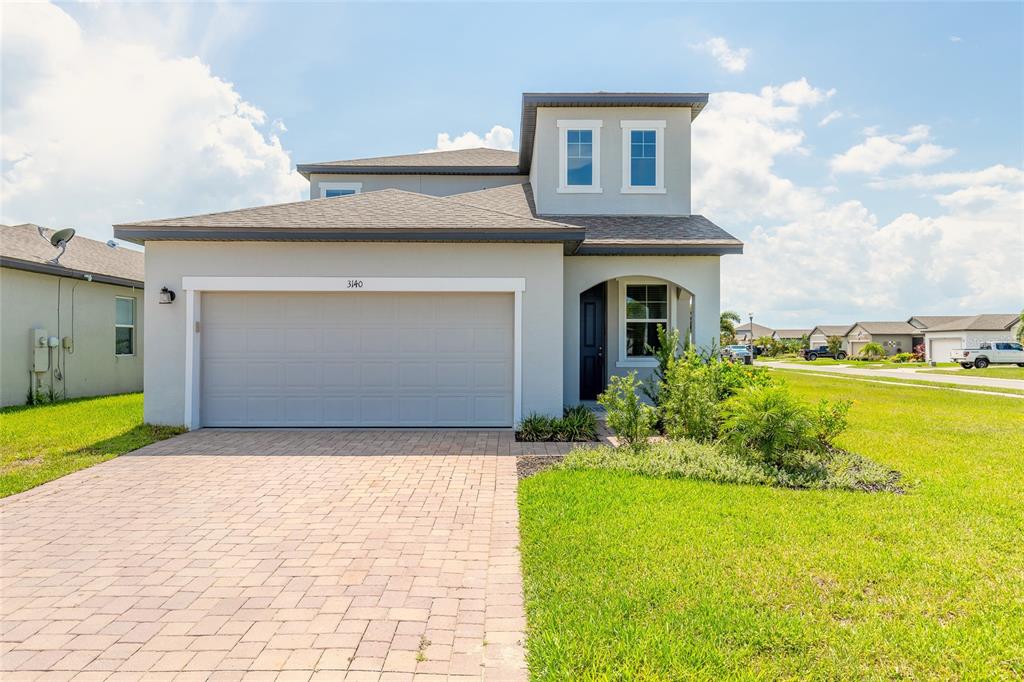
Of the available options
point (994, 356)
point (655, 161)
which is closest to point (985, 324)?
point (994, 356)

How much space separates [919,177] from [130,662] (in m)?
17.8

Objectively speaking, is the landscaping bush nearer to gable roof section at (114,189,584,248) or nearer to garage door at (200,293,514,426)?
garage door at (200,293,514,426)

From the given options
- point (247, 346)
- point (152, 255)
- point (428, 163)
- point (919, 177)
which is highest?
point (428, 163)

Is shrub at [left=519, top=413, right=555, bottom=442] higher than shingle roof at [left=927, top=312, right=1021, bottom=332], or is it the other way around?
shingle roof at [left=927, top=312, right=1021, bottom=332]

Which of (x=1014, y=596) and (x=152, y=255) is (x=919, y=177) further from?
(x=152, y=255)

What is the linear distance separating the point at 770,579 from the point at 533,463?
3840 millimetres

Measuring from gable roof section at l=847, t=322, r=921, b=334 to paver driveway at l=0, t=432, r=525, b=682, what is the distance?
69.9m

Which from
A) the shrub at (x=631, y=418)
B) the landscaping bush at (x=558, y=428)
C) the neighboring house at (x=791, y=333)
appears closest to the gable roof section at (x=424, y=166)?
the landscaping bush at (x=558, y=428)

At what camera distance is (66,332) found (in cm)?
1338

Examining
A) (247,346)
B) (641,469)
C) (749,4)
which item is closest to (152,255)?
(247,346)

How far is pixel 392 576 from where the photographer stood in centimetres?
405

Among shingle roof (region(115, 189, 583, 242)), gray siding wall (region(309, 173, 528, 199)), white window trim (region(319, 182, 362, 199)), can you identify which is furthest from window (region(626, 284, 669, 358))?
white window trim (region(319, 182, 362, 199))

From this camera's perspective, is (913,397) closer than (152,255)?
No

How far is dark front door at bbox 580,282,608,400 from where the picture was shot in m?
12.6
